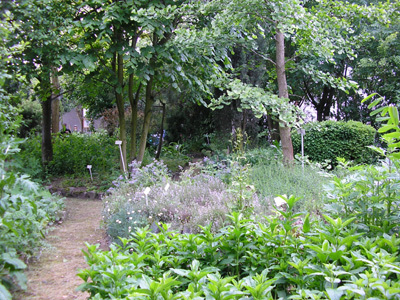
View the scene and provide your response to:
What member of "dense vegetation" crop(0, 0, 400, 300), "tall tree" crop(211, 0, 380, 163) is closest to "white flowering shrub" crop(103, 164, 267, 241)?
"dense vegetation" crop(0, 0, 400, 300)

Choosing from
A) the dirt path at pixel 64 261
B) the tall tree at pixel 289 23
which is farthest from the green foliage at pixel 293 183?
the dirt path at pixel 64 261

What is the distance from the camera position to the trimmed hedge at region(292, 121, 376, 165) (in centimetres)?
797

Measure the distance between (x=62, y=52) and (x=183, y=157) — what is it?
5377mm

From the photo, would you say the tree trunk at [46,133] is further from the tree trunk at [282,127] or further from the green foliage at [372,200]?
the green foliage at [372,200]

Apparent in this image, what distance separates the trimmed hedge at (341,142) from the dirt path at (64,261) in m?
5.16

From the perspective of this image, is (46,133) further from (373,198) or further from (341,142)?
(373,198)

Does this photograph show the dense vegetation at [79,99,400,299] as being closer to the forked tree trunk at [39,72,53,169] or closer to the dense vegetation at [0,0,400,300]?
the dense vegetation at [0,0,400,300]

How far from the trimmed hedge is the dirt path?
16.9ft

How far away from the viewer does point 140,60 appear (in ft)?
21.8

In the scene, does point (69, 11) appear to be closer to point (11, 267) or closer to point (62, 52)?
point (62, 52)

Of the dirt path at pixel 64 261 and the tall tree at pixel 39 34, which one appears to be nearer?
the dirt path at pixel 64 261

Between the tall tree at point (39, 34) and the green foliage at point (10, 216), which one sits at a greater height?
the tall tree at point (39, 34)

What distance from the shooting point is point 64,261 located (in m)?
3.70

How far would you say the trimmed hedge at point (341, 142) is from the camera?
7969 millimetres
